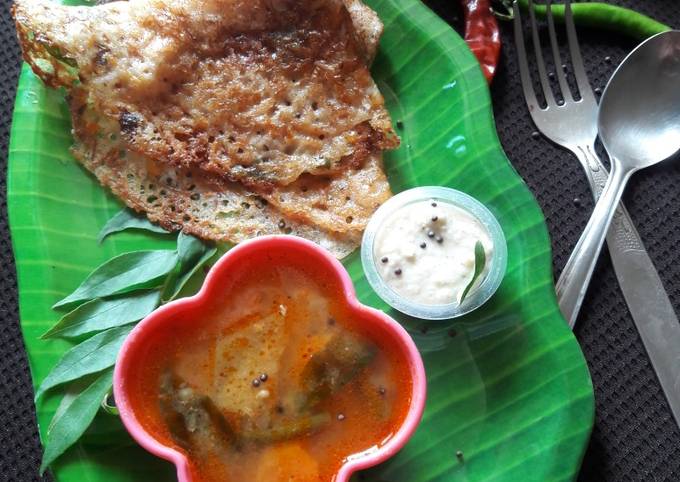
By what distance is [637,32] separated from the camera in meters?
3.02

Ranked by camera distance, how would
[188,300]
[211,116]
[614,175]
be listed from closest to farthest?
[188,300]
[211,116]
[614,175]

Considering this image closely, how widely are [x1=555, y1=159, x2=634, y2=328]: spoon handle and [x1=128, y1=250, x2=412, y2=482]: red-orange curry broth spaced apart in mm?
838

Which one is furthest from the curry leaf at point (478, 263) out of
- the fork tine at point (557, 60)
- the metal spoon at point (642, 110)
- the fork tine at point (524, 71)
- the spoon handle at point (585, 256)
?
the fork tine at point (557, 60)

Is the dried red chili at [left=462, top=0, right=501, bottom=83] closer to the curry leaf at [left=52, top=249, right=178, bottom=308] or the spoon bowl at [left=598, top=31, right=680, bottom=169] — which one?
the spoon bowl at [left=598, top=31, right=680, bottom=169]

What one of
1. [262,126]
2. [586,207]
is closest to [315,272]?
[262,126]

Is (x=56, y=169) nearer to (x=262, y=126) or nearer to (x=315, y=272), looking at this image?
(x=262, y=126)

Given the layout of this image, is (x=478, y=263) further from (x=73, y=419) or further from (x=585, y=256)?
(x=73, y=419)

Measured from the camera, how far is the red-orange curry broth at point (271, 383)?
2.24m

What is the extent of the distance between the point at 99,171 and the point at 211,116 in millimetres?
474

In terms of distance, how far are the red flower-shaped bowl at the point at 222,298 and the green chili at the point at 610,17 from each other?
58.7 inches

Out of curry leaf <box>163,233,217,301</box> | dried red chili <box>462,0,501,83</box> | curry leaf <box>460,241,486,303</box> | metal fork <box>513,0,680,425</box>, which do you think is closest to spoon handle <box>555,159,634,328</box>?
metal fork <box>513,0,680,425</box>

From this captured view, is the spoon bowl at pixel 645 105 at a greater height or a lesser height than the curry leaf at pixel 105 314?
greater

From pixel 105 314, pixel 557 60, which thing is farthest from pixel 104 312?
pixel 557 60

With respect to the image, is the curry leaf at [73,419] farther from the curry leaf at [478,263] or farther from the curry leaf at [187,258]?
the curry leaf at [478,263]
